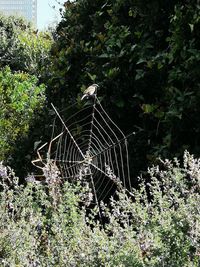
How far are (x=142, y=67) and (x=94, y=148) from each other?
700 mm

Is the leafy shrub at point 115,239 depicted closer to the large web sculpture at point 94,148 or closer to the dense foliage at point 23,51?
the large web sculpture at point 94,148

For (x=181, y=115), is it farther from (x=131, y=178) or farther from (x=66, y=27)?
(x=66, y=27)

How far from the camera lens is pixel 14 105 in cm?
643

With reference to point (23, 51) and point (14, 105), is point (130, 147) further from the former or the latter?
point (23, 51)

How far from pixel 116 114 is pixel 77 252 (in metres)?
1.79

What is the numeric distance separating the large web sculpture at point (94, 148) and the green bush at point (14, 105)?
1.53 meters

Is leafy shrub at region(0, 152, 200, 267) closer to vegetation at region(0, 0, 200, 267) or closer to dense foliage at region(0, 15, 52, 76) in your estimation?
vegetation at region(0, 0, 200, 267)

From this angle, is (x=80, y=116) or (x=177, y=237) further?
(x=80, y=116)

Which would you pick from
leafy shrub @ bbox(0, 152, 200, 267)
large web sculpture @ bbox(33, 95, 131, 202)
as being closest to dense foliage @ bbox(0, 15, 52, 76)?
large web sculpture @ bbox(33, 95, 131, 202)

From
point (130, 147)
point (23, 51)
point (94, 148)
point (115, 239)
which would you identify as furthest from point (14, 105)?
point (23, 51)

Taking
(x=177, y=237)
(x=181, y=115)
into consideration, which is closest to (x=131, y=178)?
(x=181, y=115)

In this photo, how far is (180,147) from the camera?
11.2ft

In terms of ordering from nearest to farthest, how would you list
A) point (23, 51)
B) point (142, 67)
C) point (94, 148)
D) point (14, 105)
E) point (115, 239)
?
point (115, 239) → point (142, 67) → point (94, 148) → point (14, 105) → point (23, 51)

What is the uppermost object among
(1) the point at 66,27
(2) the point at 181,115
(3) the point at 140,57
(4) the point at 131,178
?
(1) the point at 66,27
